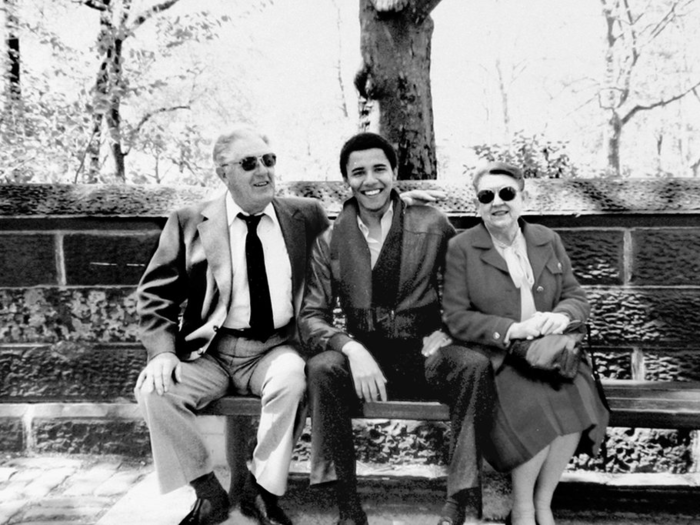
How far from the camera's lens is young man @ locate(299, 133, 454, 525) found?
2736 mm

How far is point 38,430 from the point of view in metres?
3.62

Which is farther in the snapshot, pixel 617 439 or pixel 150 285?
pixel 617 439

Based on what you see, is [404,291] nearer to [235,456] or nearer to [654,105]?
[235,456]

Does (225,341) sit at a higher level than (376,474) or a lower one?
higher

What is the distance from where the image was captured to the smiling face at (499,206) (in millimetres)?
2660

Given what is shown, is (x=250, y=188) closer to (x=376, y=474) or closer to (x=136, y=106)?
(x=376, y=474)

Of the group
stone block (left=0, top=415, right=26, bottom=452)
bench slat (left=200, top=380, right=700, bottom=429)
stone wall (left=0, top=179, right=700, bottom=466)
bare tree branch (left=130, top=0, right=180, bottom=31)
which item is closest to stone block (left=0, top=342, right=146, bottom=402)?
stone wall (left=0, top=179, right=700, bottom=466)

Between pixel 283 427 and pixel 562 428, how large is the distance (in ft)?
3.65

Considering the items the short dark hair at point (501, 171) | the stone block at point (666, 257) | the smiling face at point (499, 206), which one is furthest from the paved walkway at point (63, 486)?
the stone block at point (666, 257)

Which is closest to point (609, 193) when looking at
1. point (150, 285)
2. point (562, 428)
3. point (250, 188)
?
point (562, 428)

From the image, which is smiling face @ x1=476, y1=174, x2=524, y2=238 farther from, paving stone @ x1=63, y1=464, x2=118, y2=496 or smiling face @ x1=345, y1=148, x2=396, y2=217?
paving stone @ x1=63, y1=464, x2=118, y2=496

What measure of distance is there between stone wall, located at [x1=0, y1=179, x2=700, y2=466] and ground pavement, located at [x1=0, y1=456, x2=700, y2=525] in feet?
1.38

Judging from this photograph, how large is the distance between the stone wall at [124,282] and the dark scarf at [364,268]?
0.63 metres

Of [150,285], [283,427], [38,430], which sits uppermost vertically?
[150,285]
